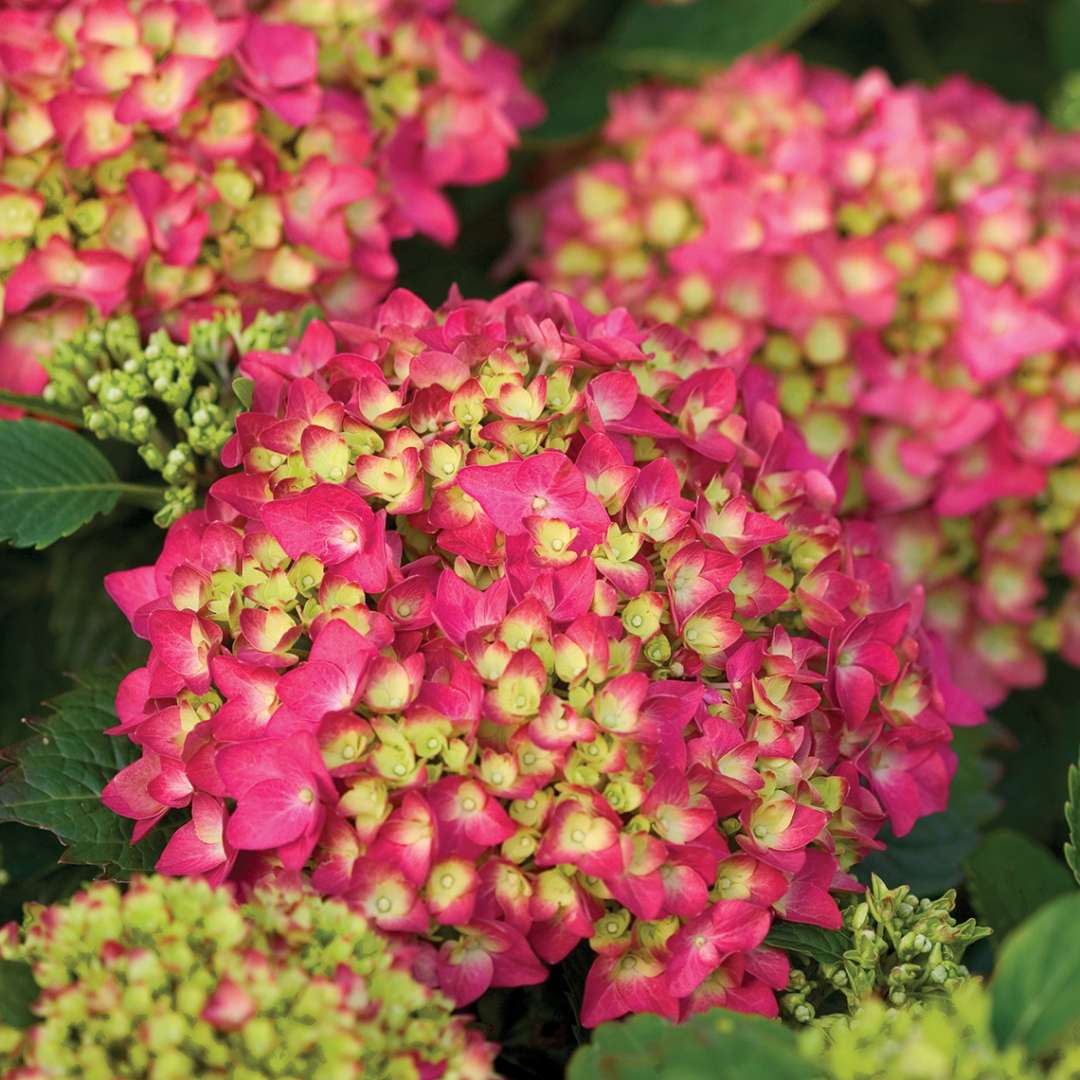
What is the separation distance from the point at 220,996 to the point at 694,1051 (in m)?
0.20

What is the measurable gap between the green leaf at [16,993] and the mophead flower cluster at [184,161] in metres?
0.50

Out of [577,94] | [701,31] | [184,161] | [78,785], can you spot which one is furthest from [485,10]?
[78,785]

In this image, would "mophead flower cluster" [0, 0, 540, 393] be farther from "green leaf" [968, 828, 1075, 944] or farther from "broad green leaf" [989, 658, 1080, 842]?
"broad green leaf" [989, 658, 1080, 842]

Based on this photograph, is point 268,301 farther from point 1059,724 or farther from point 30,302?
point 1059,724

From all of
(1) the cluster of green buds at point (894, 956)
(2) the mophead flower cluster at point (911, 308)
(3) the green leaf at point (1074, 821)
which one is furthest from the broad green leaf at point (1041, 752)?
(1) the cluster of green buds at point (894, 956)

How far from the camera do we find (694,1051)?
57 centimetres

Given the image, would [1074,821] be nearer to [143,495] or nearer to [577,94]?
[143,495]

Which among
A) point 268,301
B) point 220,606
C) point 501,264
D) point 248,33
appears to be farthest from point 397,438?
point 501,264

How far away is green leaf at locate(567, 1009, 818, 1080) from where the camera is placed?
1.82ft

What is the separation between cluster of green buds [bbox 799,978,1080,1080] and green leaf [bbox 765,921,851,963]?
145 millimetres

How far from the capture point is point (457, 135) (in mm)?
1150

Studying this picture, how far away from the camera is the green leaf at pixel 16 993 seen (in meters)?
0.61

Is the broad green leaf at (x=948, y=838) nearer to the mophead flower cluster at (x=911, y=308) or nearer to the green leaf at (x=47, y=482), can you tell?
the mophead flower cluster at (x=911, y=308)

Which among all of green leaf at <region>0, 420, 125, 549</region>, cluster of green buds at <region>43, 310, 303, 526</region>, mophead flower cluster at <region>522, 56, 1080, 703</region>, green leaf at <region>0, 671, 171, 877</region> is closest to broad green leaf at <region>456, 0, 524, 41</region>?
mophead flower cluster at <region>522, 56, 1080, 703</region>
